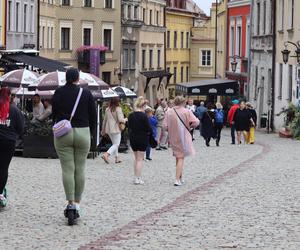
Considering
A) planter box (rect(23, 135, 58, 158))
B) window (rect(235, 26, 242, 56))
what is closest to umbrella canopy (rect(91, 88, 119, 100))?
planter box (rect(23, 135, 58, 158))

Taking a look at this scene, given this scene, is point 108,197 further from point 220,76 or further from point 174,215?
point 220,76

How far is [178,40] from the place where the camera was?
96438 millimetres

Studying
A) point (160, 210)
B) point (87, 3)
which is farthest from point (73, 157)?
point (87, 3)

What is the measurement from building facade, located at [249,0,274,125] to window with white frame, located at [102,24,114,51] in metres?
15.2

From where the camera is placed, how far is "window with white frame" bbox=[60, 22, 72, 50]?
68812 mm

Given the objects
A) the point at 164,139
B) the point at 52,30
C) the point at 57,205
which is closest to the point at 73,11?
the point at 52,30

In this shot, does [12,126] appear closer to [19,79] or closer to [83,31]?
[19,79]

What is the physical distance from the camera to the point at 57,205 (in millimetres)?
14570

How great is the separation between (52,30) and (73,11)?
4581 mm

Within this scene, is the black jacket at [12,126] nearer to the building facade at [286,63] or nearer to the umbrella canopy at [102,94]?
the umbrella canopy at [102,94]

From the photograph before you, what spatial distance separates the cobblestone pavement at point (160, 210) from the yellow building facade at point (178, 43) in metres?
69.7

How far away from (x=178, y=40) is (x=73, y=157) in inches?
Answer: 3313

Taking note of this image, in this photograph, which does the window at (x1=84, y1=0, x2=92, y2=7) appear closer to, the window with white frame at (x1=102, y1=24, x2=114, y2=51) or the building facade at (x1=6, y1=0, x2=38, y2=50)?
the window with white frame at (x1=102, y1=24, x2=114, y2=51)

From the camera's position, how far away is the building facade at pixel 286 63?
47.3 m
